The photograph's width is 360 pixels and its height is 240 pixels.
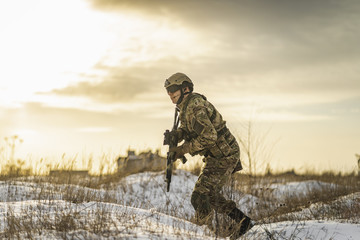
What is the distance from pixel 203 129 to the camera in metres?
4.23

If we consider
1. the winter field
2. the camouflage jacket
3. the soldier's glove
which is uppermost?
the camouflage jacket

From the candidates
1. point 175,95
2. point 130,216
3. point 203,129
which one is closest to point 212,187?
point 203,129

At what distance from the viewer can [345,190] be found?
10352 millimetres

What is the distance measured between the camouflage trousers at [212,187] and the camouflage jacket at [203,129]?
96 mm

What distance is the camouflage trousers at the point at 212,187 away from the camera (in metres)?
4.39

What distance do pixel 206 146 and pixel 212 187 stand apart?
1.63ft

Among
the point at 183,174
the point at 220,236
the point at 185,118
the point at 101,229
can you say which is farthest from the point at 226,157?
the point at 183,174

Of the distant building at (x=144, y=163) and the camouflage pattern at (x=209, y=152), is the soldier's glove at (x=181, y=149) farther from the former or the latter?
the distant building at (x=144, y=163)

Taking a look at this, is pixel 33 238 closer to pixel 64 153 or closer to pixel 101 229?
pixel 101 229

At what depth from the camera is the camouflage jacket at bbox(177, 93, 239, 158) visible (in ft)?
13.9

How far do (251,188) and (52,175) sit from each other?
4844mm

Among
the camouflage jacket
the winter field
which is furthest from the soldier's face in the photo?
the winter field

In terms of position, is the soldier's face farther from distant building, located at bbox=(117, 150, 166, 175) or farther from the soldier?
distant building, located at bbox=(117, 150, 166, 175)

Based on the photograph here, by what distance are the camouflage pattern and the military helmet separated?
22cm
